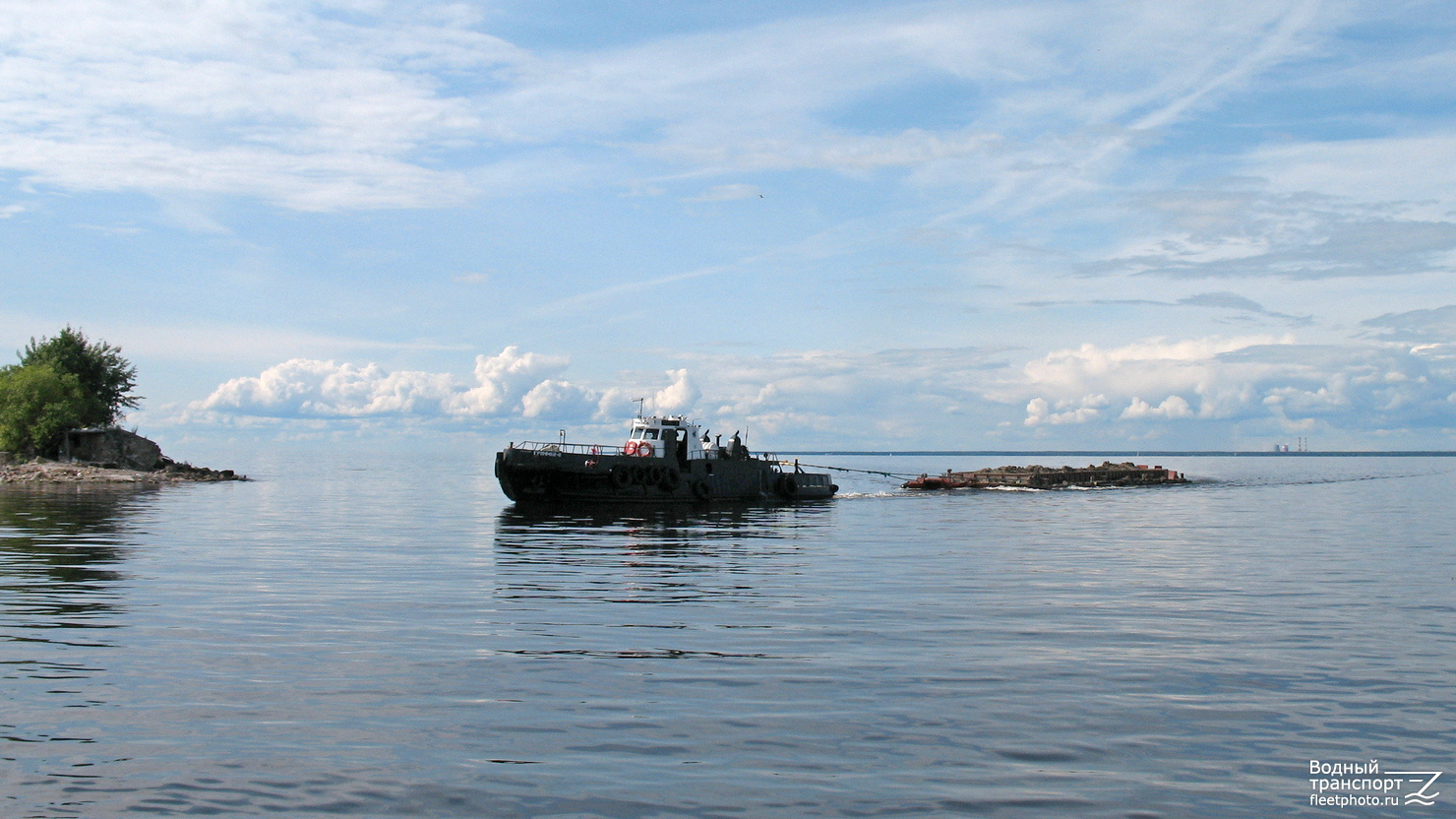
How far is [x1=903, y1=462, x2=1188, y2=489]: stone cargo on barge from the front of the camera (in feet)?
277

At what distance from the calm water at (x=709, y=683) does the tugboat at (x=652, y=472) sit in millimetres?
20080

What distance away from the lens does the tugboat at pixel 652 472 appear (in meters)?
49.2

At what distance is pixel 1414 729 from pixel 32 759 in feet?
47.4

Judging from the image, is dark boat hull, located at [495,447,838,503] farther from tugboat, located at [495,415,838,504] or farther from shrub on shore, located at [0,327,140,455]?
shrub on shore, located at [0,327,140,455]

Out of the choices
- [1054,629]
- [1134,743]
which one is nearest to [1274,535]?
[1054,629]

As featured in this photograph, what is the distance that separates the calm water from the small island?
200ft

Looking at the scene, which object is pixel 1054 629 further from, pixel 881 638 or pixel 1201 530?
pixel 1201 530

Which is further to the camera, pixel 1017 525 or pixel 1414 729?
pixel 1017 525

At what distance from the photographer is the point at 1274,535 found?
38219 mm

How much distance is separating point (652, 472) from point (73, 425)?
6525cm

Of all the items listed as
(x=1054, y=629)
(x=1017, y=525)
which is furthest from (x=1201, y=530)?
(x=1054, y=629)

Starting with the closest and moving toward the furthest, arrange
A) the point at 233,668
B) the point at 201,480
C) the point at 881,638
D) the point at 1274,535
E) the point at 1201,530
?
the point at 233,668, the point at 881,638, the point at 1274,535, the point at 1201,530, the point at 201,480

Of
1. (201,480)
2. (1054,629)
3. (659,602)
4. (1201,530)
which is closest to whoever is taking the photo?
(1054,629)

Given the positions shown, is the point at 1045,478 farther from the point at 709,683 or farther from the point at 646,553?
the point at 709,683
